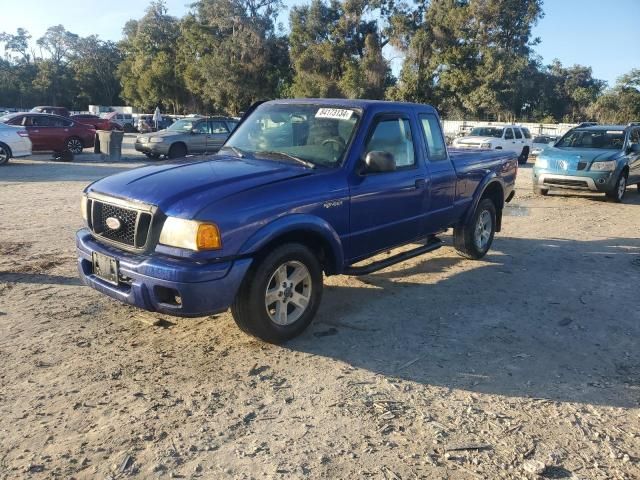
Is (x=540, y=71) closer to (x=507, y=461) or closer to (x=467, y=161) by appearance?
(x=467, y=161)

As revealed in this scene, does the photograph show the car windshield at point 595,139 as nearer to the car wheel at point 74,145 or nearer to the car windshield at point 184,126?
the car windshield at point 184,126

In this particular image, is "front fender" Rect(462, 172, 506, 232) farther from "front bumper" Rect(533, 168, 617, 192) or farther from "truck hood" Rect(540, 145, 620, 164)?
"truck hood" Rect(540, 145, 620, 164)

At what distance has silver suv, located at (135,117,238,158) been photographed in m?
18.9

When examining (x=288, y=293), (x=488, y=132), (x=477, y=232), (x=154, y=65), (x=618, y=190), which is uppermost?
(x=154, y=65)

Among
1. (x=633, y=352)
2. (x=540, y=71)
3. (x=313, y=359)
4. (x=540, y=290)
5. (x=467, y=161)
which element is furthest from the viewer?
(x=540, y=71)

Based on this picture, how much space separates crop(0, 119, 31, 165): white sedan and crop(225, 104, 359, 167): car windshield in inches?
561

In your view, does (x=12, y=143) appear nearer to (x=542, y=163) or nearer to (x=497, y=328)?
(x=542, y=163)

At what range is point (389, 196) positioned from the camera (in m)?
4.80

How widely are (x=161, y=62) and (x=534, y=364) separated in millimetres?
64231

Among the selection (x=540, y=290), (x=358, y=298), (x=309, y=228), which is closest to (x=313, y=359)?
(x=309, y=228)

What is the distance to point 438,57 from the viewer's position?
42.6 metres

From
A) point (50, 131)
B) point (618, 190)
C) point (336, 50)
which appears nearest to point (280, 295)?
point (618, 190)

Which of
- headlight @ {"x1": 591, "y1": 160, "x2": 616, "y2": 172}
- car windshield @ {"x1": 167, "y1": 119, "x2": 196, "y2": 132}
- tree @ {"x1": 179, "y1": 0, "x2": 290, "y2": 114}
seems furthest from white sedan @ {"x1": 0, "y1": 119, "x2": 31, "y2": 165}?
tree @ {"x1": 179, "y1": 0, "x2": 290, "y2": 114}

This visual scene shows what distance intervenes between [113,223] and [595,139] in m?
12.0
